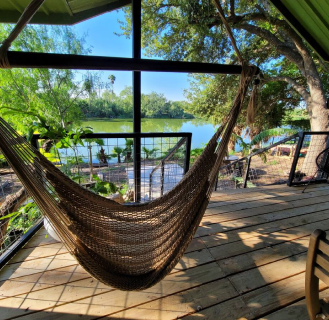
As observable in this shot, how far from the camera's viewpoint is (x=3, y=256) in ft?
3.52

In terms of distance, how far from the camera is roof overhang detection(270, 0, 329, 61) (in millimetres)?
1614

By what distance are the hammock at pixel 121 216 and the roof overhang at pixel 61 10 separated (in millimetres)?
1590

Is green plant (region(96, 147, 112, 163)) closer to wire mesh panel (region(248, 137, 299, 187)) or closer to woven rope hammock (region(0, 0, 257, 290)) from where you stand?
woven rope hammock (region(0, 0, 257, 290))

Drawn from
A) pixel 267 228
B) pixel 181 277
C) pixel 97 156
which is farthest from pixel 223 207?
pixel 97 156

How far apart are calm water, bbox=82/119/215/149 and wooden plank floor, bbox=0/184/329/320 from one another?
268 centimetres

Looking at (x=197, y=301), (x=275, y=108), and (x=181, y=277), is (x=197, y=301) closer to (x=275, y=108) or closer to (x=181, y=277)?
(x=181, y=277)

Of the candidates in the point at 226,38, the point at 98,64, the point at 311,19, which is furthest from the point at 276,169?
the point at 98,64

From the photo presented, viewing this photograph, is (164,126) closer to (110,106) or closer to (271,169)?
(110,106)

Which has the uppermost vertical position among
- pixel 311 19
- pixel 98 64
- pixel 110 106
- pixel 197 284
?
pixel 311 19

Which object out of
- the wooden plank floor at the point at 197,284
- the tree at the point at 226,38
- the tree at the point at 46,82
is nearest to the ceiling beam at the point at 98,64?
the wooden plank floor at the point at 197,284

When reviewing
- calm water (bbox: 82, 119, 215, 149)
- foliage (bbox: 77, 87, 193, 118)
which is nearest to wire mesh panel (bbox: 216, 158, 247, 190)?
calm water (bbox: 82, 119, 215, 149)

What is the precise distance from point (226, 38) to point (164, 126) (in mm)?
3635

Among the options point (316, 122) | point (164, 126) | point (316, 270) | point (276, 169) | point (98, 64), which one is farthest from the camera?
point (164, 126)

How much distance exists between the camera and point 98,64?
0.75 metres
